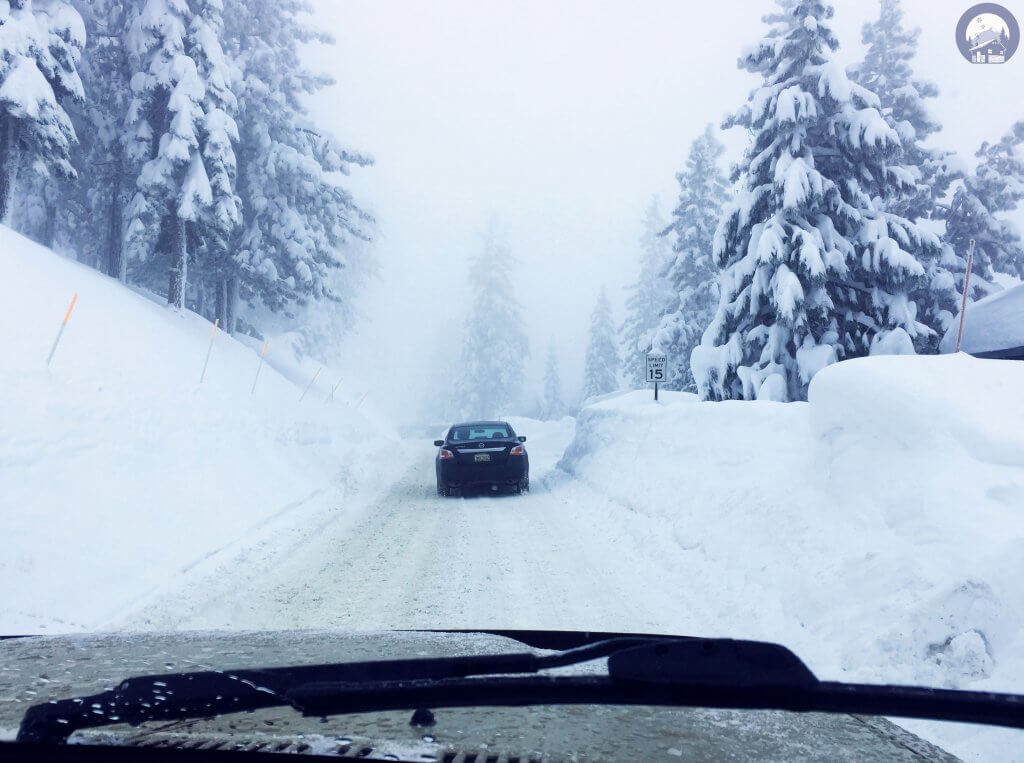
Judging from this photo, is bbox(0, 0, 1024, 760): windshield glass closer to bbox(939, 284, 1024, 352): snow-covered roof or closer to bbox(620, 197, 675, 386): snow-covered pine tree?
bbox(939, 284, 1024, 352): snow-covered roof

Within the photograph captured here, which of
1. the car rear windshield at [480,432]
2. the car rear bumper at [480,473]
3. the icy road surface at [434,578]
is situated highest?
the car rear windshield at [480,432]

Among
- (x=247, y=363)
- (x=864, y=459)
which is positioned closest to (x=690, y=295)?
(x=247, y=363)

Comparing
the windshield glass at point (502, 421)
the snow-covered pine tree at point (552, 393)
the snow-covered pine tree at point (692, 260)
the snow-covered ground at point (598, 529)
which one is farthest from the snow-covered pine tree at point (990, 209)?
the snow-covered pine tree at point (552, 393)

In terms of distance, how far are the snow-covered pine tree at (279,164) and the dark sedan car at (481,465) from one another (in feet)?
52.8

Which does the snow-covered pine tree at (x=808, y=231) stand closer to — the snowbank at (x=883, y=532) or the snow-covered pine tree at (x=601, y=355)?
the snowbank at (x=883, y=532)

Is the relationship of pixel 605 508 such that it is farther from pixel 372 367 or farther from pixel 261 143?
pixel 372 367

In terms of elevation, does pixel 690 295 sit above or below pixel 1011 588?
above

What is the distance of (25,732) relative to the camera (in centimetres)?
216

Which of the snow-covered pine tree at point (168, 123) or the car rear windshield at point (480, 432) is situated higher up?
the snow-covered pine tree at point (168, 123)

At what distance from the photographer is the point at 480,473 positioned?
16.3 m

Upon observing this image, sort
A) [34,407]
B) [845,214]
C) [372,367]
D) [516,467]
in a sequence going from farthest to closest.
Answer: [372,367] < [845,214] < [516,467] < [34,407]

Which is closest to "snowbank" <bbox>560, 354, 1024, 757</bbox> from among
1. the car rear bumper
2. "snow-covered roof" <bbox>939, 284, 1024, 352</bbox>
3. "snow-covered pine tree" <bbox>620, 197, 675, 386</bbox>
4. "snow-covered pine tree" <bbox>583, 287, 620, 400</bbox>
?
the car rear bumper

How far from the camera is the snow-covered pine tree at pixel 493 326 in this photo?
63531 millimetres

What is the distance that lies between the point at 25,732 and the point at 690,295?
32.2m
